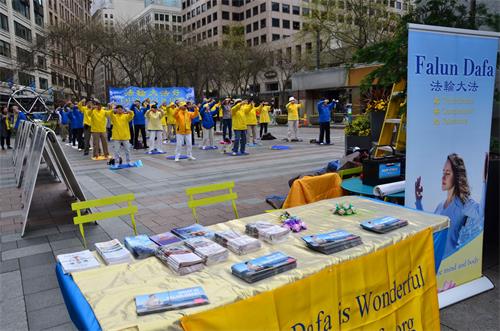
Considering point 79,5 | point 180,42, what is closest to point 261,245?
point 180,42

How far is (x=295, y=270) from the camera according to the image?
2.10 meters

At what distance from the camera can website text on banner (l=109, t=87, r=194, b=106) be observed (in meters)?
24.8

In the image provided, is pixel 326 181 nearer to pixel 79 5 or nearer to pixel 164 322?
pixel 164 322

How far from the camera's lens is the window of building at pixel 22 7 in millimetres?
53000

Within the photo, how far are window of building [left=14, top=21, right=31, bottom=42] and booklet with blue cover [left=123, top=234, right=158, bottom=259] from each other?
203 ft

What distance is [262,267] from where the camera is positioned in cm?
208

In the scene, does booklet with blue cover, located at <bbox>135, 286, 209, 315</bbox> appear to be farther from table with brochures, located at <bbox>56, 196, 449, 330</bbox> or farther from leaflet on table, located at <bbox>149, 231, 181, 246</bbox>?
leaflet on table, located at <bbox>149, 231, 181, 246</bbox>

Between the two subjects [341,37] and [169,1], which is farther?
[169,1]

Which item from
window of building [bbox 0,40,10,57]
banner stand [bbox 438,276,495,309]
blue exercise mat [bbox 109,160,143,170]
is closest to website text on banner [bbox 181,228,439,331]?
banner stand [bbox 438,276,495,309]

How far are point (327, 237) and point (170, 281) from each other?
1.01 meters

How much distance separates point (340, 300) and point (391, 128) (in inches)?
143

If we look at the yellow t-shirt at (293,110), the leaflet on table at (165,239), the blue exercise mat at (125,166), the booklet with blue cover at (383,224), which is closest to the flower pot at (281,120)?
the yellow t-shirt at (293,110)

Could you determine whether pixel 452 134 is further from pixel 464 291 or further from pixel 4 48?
pixel 4 48

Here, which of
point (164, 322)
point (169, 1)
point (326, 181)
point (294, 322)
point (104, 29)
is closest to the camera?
point (164, 322)
